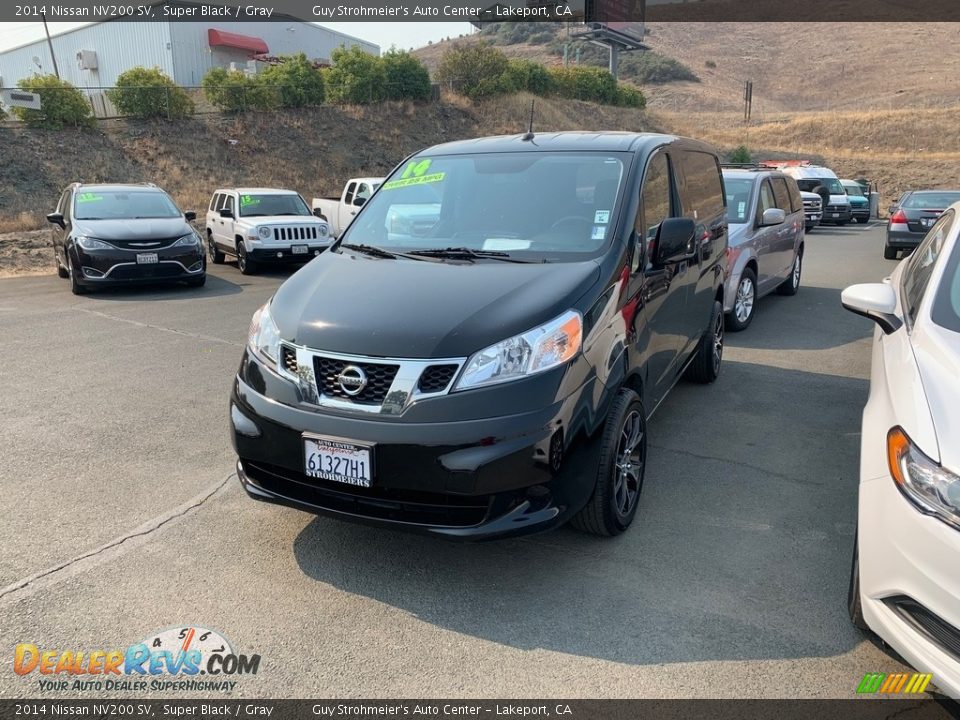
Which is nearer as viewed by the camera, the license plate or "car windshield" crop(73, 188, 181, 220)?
the license plate

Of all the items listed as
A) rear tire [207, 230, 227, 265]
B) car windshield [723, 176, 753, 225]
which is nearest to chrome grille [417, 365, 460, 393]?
car windshield [723, 176, 753, 225]

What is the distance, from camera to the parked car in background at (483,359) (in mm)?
3047

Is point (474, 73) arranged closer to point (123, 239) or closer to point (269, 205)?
point (269, 205)

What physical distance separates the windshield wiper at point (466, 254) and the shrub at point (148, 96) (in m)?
28.7

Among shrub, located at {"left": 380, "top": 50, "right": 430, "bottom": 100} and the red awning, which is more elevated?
the red awning

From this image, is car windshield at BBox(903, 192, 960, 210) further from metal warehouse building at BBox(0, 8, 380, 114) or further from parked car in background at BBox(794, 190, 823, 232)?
metal warehouse building at BBox(0, 8, 380, 114)


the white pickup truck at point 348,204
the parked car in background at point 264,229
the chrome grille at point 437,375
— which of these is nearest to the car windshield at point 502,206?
the chrome grille at point 437,375

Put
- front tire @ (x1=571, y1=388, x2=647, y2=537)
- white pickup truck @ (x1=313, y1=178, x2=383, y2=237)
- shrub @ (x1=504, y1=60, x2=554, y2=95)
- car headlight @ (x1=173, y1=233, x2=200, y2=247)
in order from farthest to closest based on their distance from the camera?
shrub @ (x1=504, y1=60, x2=554, y2=95), white pickup truck @ (x1=313, y1=178, x2=383, y2=237), car headlight @ (x1=173, y1=233, x2=200, y2=247), front tire @ (x1=571, y1=388, x2=647, y2=537)

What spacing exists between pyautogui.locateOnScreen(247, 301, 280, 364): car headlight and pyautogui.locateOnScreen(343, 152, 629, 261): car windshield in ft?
3.08

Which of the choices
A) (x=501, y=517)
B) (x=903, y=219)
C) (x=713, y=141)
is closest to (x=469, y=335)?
(x=501, y=517)

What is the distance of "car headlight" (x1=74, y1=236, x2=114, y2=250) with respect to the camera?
11.0 metres

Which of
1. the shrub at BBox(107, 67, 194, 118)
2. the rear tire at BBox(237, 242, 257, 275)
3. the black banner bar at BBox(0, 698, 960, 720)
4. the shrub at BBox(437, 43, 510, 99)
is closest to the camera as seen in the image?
the black banner bar at BBox(0, 698, 960, 720)

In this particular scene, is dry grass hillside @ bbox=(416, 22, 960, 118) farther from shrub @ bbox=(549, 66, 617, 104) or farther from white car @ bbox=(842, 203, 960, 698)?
white car @ bbox=(842, 203, 960, 698)

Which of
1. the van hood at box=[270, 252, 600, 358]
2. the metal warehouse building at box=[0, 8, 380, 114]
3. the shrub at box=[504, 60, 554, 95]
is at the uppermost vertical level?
the metal warehouse building at box=[0, 8, 380, 114]
